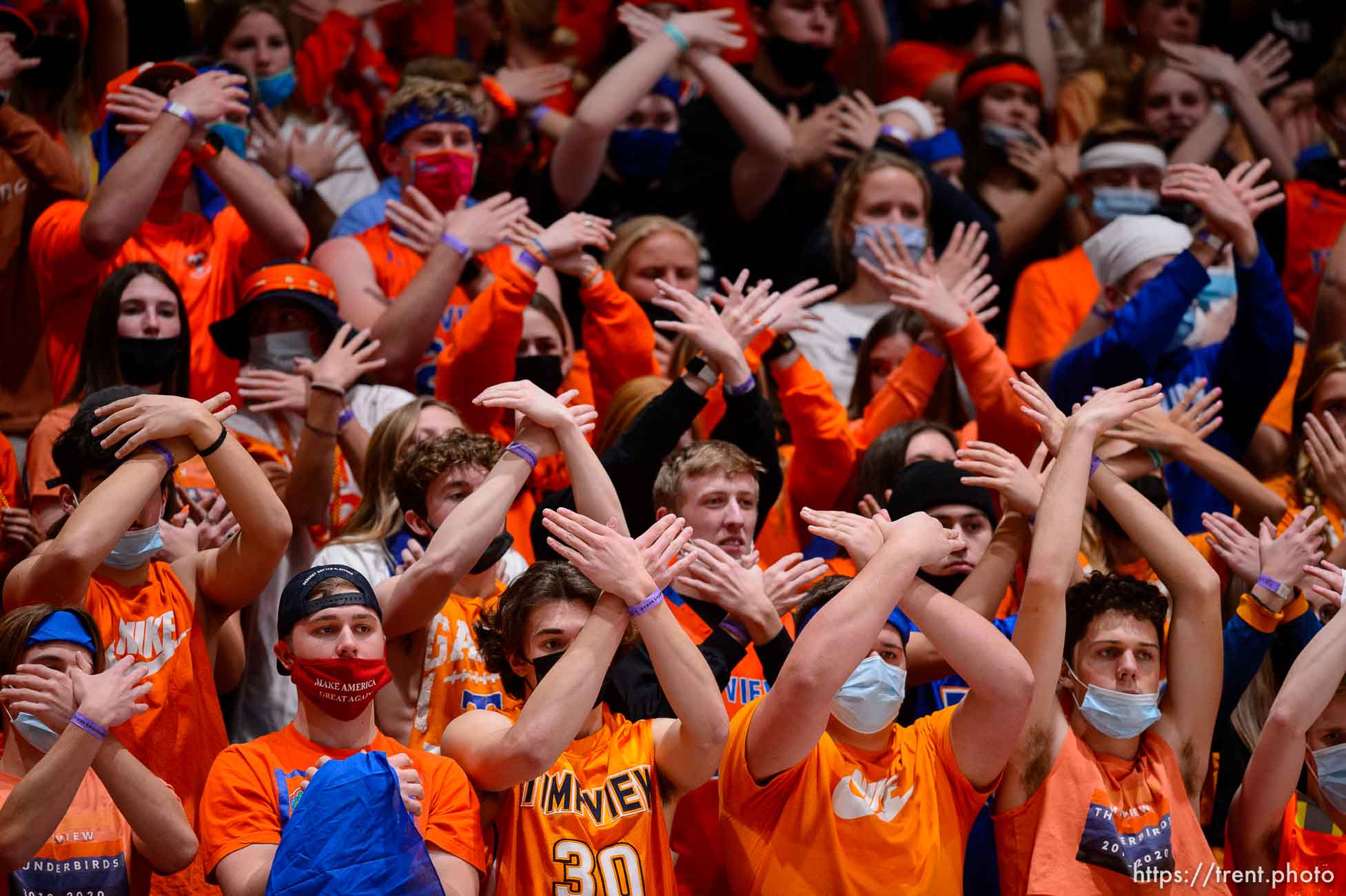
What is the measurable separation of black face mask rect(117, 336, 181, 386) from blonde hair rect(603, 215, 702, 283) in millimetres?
1957

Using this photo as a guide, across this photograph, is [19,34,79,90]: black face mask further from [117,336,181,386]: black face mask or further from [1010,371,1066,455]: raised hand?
[1010,371,1066,455]: raised hand

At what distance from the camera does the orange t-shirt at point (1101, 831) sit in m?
4.45

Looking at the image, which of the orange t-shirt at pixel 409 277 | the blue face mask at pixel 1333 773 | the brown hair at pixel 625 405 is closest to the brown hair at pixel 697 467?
the brown hair at pixel 625 405

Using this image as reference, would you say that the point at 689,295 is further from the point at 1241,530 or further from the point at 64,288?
the point at 64,288

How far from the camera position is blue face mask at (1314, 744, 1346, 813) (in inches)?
184

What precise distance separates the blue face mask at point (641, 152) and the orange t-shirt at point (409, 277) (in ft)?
3.85

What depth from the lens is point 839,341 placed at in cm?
720

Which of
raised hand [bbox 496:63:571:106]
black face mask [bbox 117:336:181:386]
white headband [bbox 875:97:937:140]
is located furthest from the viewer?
white headband [bbox 875:97:937:140]

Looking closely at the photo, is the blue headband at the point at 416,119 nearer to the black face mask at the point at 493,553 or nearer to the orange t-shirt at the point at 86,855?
the black face mask at the point at 493,553

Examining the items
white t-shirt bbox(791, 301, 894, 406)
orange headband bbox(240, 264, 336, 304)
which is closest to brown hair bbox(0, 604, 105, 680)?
orange headband bbox(240, 264, 336, 304)

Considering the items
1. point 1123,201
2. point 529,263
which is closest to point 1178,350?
point 1123,201

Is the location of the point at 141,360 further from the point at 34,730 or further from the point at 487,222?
the point at 34,730

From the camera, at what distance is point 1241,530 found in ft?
17.2

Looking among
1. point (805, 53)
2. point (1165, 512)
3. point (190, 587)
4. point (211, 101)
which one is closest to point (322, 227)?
point (211, 101)
